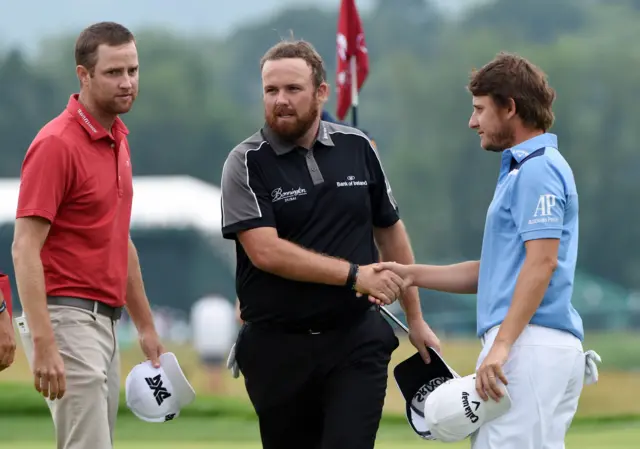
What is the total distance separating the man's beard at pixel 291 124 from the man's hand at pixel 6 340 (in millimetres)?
1275

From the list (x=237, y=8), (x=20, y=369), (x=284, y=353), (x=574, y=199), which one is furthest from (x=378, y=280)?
(x=237, y=8)

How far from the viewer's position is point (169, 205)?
165 ft

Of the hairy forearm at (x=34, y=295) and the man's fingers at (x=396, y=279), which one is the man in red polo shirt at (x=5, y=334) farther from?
the man's fingers at (x=396, y=279)

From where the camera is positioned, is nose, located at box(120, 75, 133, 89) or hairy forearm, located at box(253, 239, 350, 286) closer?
hairy forearm, located at box(253, 239, 350, 286)

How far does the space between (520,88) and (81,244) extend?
1830mm

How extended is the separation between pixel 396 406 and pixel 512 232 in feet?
39.1

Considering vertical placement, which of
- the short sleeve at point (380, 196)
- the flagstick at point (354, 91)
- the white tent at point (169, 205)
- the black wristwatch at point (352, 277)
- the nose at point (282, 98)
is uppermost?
the nose at point (282, 98)

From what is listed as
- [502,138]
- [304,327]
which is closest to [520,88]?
[502,138]

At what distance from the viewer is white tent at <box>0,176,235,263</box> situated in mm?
49094

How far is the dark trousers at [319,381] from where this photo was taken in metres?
5.92

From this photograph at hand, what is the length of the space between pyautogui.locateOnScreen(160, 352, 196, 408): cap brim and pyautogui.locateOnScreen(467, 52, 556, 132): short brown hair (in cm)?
184

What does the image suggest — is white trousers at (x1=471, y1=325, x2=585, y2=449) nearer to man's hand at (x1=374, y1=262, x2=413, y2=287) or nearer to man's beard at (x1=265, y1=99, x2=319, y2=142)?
man's hand at (x1=374, y1=262, x2=413, y2=287)

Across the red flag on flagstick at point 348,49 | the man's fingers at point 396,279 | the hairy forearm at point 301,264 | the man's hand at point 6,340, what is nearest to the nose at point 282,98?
the hairy forearm at point 301,264

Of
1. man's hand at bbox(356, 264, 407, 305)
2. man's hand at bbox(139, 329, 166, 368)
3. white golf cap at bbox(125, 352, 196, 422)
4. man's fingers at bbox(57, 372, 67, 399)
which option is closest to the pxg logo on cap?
man's hand at bbox(356, 264, 407, 305)
